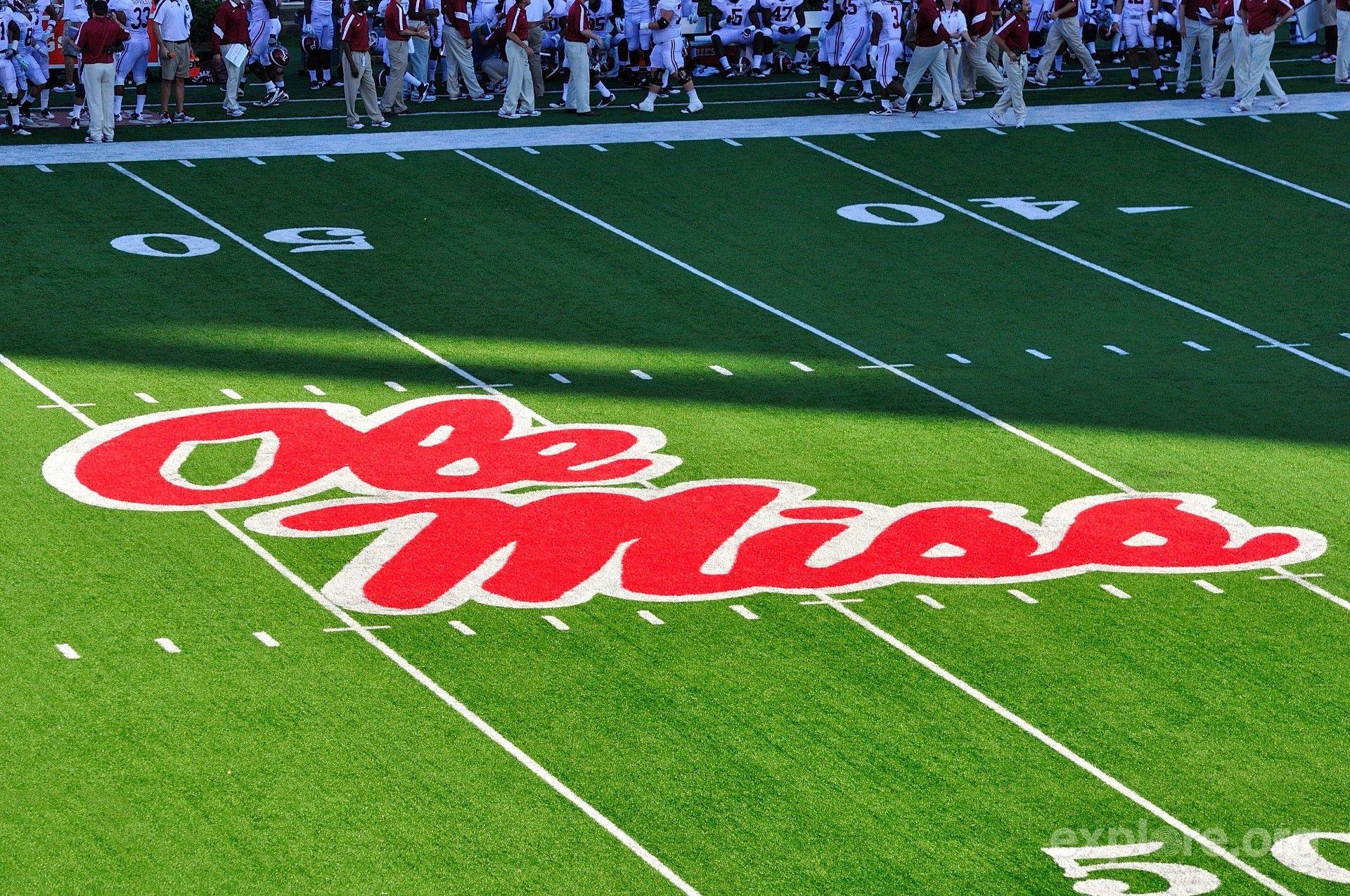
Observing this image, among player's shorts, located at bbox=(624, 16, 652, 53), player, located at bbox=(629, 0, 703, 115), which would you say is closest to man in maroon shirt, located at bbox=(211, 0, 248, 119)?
player, located at bbox=(629, 0, 703, 115)

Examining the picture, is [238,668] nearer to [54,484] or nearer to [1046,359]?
[54,484]

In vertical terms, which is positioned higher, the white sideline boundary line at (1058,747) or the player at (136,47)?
the player at (136,47)

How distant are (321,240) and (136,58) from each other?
20.2 ft

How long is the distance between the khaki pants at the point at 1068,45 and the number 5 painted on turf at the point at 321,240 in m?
11.4

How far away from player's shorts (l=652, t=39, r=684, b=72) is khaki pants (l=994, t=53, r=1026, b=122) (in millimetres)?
4165

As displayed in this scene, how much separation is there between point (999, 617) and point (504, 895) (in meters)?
4.46

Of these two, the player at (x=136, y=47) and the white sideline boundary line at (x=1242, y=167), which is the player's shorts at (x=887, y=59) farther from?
the player at (x=136, y=47)

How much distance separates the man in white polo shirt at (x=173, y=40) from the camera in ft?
88.3

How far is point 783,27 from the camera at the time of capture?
105 feet

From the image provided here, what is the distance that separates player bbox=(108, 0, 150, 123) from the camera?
2747 cm

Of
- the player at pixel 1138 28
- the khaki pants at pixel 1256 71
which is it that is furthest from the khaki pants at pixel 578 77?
the khaki pants at pixel 1256 71

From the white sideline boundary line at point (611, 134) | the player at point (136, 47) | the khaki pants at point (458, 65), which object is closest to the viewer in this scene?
the white sideline boundary line at point (611, 134)

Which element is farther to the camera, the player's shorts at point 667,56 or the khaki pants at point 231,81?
the player's shorts at point 667,56

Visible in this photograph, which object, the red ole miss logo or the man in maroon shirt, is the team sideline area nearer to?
the red ole miss logo
